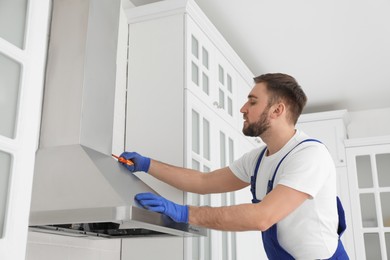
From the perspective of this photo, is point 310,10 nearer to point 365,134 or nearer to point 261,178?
point 261,178

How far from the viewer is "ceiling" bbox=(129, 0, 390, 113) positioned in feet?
8.22

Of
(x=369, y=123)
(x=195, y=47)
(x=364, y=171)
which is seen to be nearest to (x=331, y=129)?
(x=364, y=171)

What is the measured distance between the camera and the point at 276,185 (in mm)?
1669

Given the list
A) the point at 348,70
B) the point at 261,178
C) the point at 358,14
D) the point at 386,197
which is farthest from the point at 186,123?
the point at 386,197

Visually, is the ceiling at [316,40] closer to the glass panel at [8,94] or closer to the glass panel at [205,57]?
the glass panel at [205,57]

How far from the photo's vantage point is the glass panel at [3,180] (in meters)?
0.99

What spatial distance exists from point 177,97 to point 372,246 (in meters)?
2.17

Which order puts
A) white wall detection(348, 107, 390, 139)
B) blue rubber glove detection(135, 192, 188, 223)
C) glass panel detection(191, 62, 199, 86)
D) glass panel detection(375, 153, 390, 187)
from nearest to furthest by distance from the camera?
blue rubber glove detection(135, 192, 188, 223), glass panel detection(191, 62, 199, 86), glass panel detection(375, 153, 390, 187), white wall detection(348, 107, 390, 139)

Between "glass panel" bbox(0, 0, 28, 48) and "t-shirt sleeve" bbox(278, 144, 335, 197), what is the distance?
94cm

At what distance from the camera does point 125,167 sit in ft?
5.69

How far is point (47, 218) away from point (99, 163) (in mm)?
240

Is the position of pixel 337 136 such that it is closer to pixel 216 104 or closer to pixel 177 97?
pixel 216 104

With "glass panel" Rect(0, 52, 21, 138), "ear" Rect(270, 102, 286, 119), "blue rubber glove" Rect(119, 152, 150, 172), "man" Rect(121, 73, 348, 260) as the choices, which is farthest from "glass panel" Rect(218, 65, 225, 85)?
"glass panel" Rect(0, 52, 21, 138)

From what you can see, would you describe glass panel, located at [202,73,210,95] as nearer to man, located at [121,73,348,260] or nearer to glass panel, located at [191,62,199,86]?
glass panel, located at [191,62,199,86]
